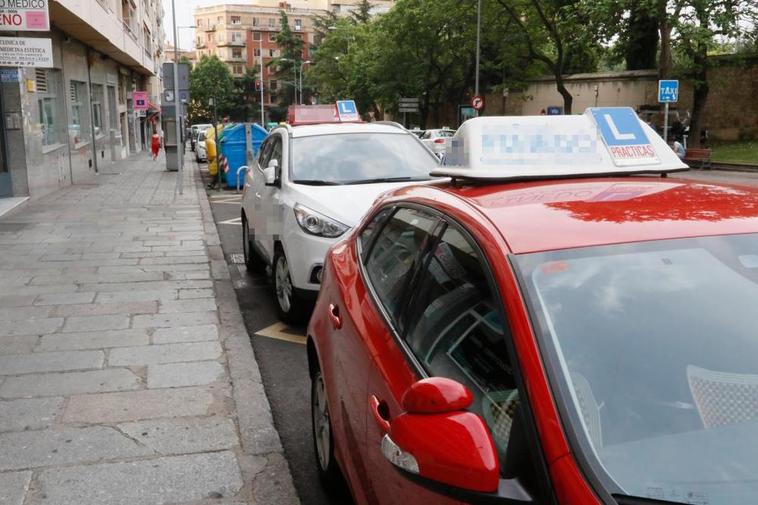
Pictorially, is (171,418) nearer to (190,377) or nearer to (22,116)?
(190,377)

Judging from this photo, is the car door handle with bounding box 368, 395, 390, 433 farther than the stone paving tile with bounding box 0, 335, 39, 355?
No

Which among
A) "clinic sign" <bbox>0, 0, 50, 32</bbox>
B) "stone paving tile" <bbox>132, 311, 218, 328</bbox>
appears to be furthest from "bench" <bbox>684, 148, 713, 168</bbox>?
"stone paving tile" <bbox>132, 311, 218, 328</bbox>

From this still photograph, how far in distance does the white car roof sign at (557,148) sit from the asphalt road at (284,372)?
1.00ft

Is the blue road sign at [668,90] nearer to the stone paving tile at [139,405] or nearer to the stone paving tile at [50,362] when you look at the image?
the stone paving tile at [50,362]

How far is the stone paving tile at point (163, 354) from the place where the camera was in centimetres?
517

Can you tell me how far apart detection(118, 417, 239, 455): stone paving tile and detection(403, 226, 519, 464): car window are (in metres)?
1.88

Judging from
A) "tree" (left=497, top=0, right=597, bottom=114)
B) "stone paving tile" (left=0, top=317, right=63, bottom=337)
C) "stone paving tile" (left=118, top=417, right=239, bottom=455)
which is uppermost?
"tree" (left=497, top=0, right=597, bottom=114)

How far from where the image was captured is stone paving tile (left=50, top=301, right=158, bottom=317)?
6.45 meters

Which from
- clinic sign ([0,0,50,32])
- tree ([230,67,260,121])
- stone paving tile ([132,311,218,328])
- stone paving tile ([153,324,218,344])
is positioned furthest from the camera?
tree ([230,67,260,121])

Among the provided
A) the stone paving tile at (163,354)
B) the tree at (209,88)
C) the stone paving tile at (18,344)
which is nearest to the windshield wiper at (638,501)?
the stone paving tile at (163,354)

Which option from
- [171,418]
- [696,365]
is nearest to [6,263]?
[171,418]

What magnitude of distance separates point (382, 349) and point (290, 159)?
4.68 m

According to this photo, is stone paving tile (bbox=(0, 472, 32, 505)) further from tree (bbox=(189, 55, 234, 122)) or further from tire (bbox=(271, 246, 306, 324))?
tree (bbox=(189, 55, 234, 122))

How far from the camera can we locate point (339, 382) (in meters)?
2.90
